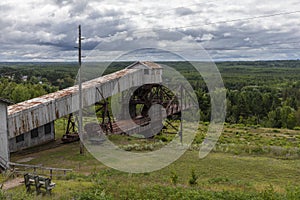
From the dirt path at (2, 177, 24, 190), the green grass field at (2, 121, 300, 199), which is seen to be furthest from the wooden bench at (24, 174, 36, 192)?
the dirt path at (2, 177, 24, 190)

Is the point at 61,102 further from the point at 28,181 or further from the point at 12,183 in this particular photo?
the point at 28,181

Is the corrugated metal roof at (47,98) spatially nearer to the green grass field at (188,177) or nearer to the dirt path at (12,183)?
the green grass field at (188,177)

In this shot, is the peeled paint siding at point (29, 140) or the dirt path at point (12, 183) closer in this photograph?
the dirt path at point (12, 183)

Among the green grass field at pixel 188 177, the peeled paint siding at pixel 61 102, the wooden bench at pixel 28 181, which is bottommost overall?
the green grass field at pixel 188 177

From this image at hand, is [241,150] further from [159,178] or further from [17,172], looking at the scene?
[17,172]

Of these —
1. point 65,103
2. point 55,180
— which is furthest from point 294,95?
point 55,180

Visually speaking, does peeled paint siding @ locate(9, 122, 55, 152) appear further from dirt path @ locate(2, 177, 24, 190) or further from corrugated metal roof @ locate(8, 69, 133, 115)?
dirt path @ locate(2, 177, 24, 190)

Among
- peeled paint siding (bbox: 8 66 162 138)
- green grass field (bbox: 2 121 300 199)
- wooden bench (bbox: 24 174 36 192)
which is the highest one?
peeled paint siding (bbox: 8 66 162 138)

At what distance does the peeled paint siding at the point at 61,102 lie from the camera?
21491 millimetres

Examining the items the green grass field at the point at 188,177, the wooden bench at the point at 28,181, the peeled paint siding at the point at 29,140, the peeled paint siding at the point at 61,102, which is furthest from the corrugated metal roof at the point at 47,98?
the wooden bench at the point at 28,181

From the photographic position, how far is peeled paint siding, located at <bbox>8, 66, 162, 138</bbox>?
2149 centimetres

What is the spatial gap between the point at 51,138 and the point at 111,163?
10008 millimetres

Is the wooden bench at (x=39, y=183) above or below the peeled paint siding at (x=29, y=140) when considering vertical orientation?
above

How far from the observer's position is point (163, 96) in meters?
36.9
